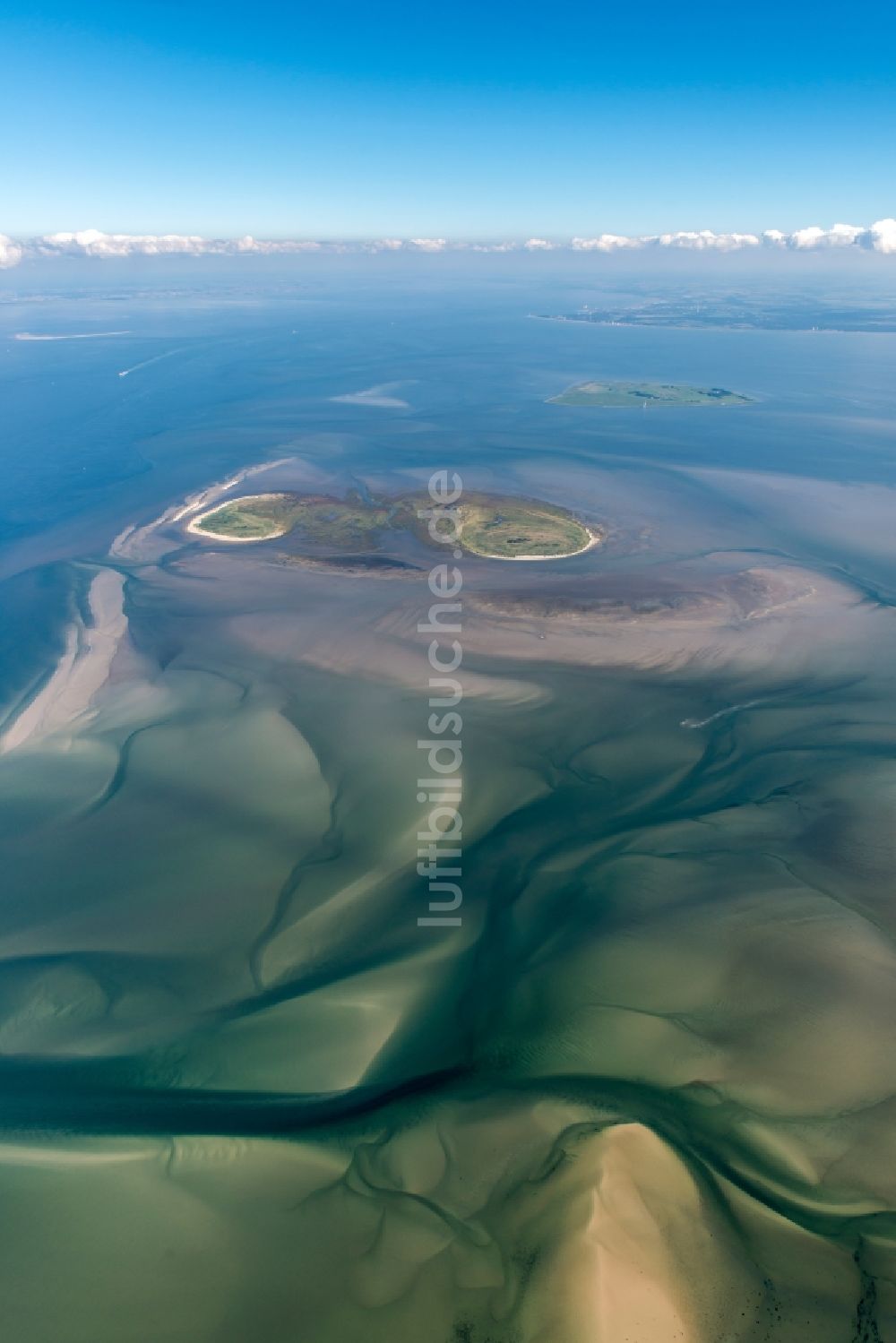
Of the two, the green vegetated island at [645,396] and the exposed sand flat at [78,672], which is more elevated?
the green vegetated island at [645,396]

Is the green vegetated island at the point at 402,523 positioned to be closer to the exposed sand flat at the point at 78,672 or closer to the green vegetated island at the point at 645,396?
the exposed sand flat at the point at 78,672

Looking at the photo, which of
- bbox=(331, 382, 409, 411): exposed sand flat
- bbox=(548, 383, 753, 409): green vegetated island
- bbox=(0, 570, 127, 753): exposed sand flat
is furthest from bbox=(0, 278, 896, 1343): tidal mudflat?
bbox=(548, 383, 753, 409): green vegetated island

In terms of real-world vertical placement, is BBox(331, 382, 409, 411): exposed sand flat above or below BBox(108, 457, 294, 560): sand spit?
above

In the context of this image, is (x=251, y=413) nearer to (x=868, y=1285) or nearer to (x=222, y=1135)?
(x=222, y=1135)

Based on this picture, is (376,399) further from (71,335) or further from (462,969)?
(71,335)

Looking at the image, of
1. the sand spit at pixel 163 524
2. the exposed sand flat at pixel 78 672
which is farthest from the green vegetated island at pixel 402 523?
the exposed sand flat at pixel 78 672

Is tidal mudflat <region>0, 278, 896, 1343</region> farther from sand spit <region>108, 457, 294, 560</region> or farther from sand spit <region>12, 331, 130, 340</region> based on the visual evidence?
sand spit <region>12, 331, 130, 340</region>
